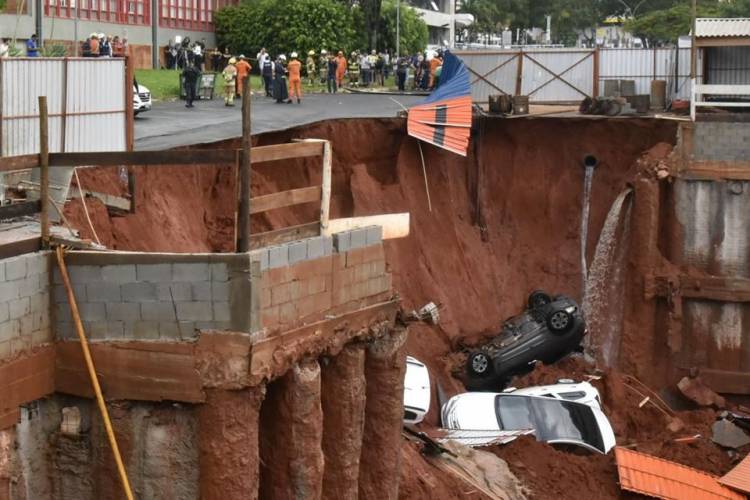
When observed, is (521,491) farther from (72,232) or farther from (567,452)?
(72,232)

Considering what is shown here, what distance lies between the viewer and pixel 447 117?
31734 mm

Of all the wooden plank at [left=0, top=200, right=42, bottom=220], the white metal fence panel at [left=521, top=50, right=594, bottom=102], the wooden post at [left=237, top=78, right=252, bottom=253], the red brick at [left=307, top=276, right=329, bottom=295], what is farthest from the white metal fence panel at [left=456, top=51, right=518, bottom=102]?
the wooden post at [left=237, top=78, right=252, bottom=253]

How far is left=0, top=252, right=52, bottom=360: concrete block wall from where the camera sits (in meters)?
12.9

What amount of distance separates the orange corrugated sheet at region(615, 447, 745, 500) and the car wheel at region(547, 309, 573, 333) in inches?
201

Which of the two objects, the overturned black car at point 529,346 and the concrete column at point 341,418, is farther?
the overturned black car at point 529,346

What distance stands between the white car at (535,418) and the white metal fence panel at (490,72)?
1318cm

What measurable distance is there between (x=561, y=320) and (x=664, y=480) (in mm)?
6327

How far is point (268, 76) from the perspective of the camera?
42562 millimetres

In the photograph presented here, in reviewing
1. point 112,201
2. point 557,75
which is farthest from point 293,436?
point 557,75

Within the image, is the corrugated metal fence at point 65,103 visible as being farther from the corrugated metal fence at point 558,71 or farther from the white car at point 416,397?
the corrugated metal fence at point 558,71

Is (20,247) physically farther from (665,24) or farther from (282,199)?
(665,24)

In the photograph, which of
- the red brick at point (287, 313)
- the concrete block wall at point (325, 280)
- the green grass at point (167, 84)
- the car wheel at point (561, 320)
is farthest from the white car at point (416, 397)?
the green grass at point (167, 84)

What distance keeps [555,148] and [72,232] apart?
814 inches

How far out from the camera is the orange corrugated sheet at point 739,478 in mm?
24047
